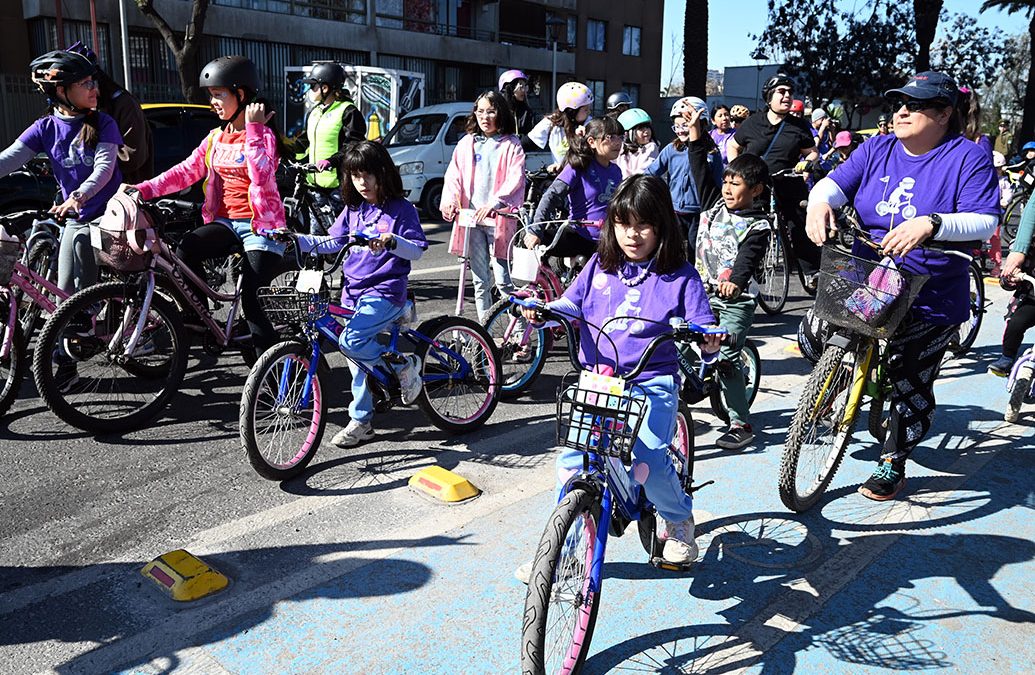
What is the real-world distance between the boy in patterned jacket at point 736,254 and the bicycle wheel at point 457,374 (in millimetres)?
1340

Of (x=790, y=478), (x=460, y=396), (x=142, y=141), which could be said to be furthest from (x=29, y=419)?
(x=790, y=478)


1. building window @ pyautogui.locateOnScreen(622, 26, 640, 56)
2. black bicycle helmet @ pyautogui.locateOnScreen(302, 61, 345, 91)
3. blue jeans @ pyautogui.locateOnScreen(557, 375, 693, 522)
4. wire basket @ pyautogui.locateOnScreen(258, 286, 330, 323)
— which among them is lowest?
blue jeans @ pyautogui.locateOnScreen(557, 375, 693, 522)

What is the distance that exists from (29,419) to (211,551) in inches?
86.0

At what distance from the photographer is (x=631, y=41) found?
42.8 m

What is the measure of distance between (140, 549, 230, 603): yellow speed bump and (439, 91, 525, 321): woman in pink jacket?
3.21m

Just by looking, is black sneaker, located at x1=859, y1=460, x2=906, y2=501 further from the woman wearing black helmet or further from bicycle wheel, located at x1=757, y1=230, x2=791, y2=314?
the woman wearing black helmet

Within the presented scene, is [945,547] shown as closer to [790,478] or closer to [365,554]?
[790,478]

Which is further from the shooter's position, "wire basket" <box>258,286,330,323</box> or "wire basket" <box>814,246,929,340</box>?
"wire basket" <box>258,286,330,323</box>

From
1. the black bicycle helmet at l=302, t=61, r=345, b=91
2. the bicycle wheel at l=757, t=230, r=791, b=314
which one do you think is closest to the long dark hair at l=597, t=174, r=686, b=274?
the bicycle wheel at l=757, t=230, r=791, b=314

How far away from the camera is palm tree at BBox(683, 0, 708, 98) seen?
87.4 feet

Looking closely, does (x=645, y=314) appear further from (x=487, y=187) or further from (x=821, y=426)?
(x=487, y=187)

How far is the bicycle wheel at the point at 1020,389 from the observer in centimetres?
544

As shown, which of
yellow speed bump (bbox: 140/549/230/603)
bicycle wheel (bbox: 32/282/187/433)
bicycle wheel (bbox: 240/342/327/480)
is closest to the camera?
yellow speed bump (bbox: 140/549/230/603)

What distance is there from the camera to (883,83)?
33.0m
